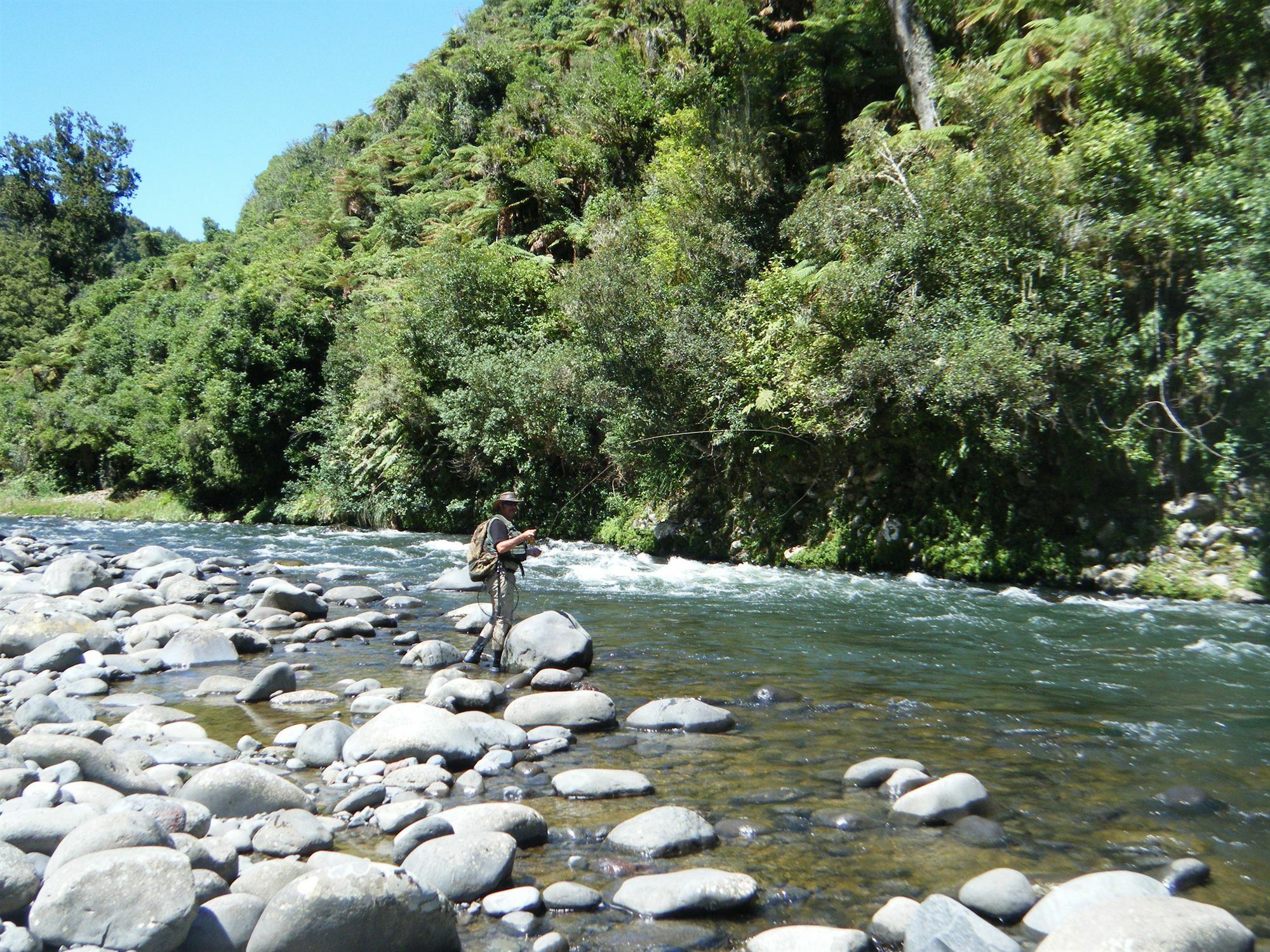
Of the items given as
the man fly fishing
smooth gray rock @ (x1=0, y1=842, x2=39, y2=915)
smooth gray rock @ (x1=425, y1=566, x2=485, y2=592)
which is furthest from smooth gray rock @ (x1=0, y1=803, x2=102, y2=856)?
smooth gray rock @ (x1=425, y1=566, x2=485, y2=592)

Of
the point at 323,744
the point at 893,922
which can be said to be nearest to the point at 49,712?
the point at 323,744

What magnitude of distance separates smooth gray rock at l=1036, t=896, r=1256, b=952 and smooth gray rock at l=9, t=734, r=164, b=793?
4.74m

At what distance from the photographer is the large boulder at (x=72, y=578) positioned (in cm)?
1332

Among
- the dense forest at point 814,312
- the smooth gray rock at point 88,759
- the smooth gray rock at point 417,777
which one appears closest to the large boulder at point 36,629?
the smooth gray rock at point 88,759

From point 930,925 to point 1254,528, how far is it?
11.7 m

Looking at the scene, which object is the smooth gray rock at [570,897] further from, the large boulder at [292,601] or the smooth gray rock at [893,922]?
the large boulder at [292,601]

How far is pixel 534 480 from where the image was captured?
23.7 meters

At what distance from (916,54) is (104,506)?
117 ft

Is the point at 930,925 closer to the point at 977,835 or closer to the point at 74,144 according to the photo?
the point at 977,835

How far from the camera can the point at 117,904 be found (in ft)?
11.3

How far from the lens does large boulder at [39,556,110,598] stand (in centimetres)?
1332

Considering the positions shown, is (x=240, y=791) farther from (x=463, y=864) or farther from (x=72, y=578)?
(x=72, y=578)

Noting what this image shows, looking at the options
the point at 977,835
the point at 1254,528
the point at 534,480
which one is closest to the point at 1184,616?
the point at 1254,528

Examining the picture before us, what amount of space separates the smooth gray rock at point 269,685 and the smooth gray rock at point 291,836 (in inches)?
125
